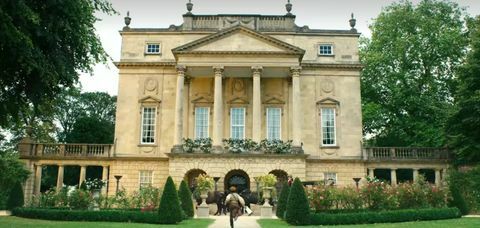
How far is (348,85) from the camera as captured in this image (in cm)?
3728

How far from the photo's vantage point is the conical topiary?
19.8m

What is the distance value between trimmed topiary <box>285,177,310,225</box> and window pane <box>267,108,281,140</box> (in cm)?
Result: 1670

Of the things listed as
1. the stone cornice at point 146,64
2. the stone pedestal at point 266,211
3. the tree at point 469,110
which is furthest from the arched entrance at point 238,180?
the tree at point 469,110

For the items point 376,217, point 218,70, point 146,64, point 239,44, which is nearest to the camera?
point 376,217

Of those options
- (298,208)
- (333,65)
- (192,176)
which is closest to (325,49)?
(333,65)

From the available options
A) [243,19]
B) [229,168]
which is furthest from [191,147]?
[243,19]

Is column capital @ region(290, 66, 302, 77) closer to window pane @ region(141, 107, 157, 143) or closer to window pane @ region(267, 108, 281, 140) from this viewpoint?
window pane @ region(267, 108, 281, 140)

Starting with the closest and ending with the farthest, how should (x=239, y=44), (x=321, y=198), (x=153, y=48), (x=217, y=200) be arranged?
1. (x=321, y=198)
2. (x=217, y=200)
3. (x=239, y=44)
4. (x=153, y=48)

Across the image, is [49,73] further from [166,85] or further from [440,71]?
[440,71]

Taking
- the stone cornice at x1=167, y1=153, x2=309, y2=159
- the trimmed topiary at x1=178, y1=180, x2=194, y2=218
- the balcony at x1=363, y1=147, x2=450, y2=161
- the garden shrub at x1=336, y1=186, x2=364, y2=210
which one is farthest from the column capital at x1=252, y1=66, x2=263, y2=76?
the garden shrub at x1=336, y1=186, x2=364, y2=210

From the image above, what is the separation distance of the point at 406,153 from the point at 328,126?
20.7 ft

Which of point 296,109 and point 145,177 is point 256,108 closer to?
point 296,109

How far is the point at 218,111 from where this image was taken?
33.7 metres

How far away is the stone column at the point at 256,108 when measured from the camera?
Answer: 3319 centimetres
